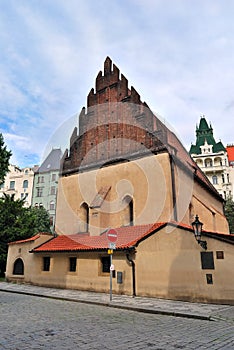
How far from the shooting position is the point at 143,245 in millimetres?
12266

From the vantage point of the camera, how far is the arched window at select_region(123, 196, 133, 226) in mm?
16267

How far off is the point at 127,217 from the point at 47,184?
3311 centimetres

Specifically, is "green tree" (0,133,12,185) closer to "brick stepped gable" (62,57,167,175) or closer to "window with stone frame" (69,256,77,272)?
"brick stepped gable" (62,57,167,175)

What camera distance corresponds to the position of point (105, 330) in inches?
247

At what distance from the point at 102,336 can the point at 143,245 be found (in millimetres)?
6715

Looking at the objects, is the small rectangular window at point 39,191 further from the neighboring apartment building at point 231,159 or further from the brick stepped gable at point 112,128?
the neighboring apartment building at point 231,159

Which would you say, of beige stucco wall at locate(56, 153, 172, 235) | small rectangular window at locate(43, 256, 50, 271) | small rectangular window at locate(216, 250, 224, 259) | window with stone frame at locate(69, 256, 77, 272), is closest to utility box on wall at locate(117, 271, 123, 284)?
window with stone frame at locate(69, 256, 77, 272)

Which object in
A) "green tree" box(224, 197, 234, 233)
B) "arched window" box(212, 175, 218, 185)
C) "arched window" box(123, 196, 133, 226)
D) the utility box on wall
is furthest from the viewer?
"arched window" box(212, 175, 218, 185)

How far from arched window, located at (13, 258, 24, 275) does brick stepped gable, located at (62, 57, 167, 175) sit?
277 inches

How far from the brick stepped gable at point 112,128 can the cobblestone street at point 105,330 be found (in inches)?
404

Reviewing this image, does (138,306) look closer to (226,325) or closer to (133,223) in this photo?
(226,325)

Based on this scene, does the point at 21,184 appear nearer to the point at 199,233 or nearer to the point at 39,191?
the point at 39,191

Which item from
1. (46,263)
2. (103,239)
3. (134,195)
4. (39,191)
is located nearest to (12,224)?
(46,263)

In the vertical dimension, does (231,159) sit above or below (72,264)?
above
